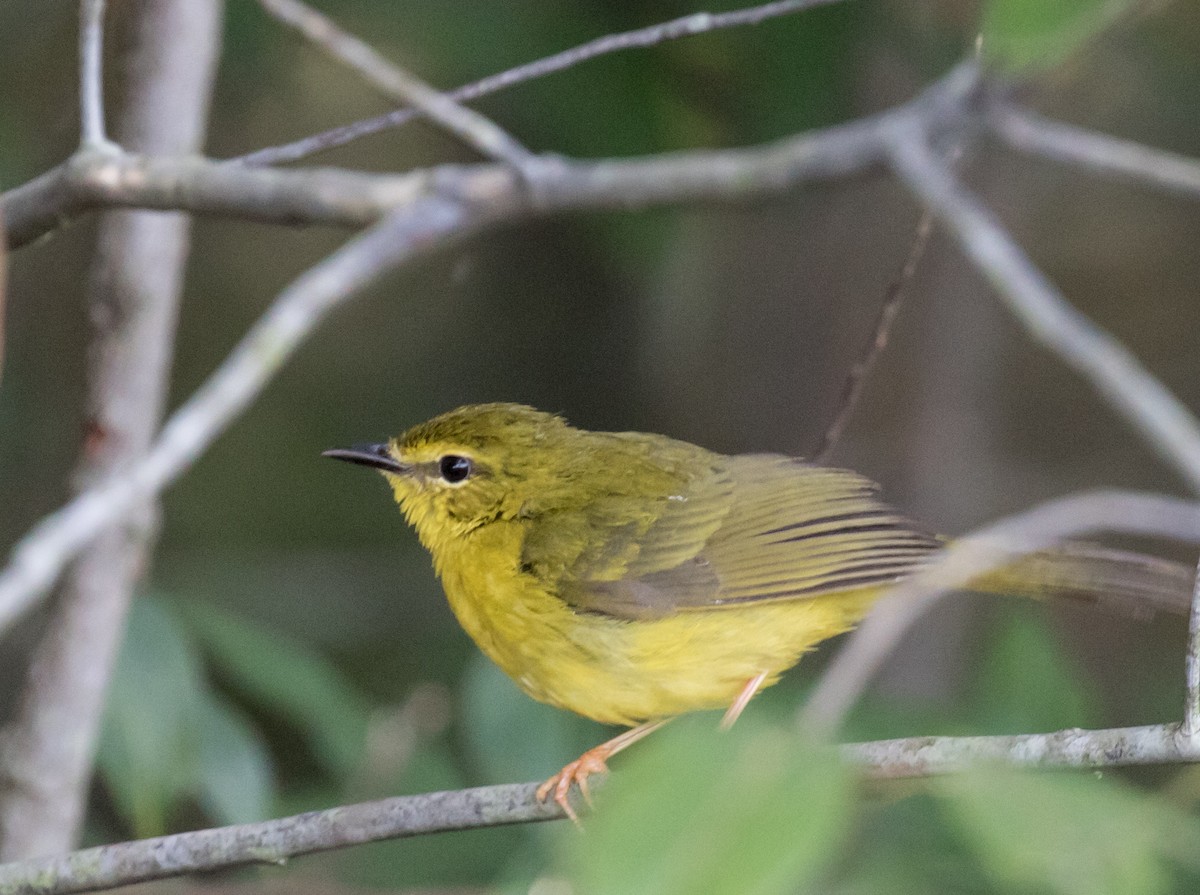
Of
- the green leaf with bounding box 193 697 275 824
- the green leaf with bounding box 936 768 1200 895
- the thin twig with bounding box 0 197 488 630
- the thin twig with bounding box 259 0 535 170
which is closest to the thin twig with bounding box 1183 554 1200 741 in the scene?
the green leaf with bounding box 936 768 1200 895

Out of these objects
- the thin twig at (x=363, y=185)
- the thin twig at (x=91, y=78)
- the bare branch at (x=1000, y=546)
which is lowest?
the bare branch at (x=1000, y=546)

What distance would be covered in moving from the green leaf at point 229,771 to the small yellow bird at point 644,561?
0.87m

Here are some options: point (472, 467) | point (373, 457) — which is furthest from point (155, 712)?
point (472, 467)

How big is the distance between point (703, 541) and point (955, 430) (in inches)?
118

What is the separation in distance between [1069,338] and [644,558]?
57.6 inches

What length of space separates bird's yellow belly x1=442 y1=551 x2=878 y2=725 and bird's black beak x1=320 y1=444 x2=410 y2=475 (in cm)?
31

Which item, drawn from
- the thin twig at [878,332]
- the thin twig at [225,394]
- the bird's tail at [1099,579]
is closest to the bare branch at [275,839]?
the thin twig at [225,394]

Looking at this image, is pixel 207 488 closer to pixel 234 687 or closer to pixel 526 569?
pixel 234 687

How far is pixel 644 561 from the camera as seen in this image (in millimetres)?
3299

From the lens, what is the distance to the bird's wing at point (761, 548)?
3.09m

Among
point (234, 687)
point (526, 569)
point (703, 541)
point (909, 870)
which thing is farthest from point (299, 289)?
point (234, 687)

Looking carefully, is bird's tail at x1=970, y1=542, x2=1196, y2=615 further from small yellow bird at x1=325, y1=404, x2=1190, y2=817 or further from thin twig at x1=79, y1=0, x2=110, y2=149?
thin twig at x1=79, y1=0, x2=110, y2=149

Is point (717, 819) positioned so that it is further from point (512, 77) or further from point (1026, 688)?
point (1026, 688)

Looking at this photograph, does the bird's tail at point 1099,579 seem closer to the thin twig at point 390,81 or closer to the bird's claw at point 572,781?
the bird's claw at point 572,781
